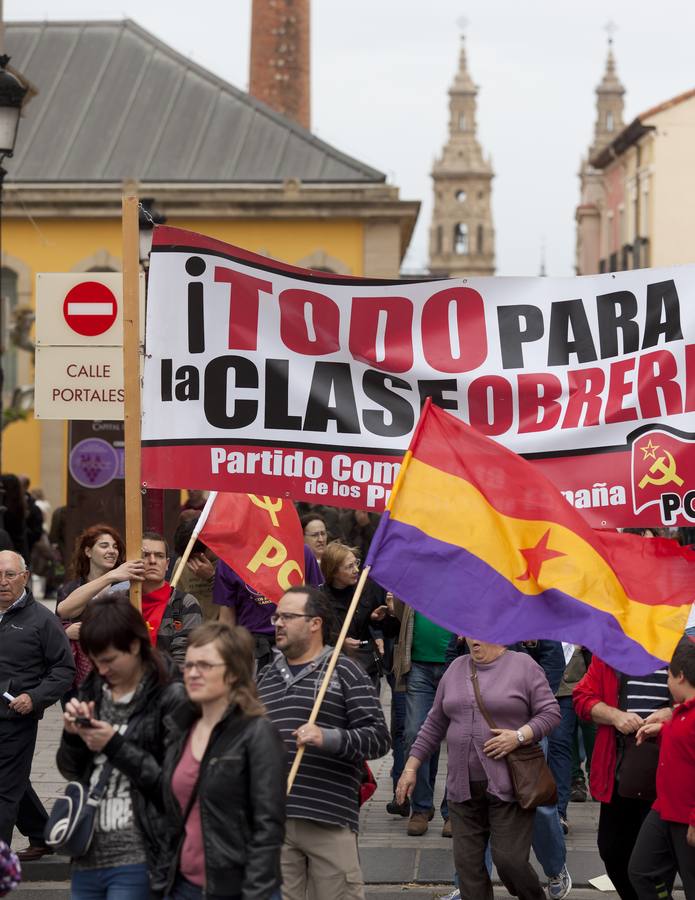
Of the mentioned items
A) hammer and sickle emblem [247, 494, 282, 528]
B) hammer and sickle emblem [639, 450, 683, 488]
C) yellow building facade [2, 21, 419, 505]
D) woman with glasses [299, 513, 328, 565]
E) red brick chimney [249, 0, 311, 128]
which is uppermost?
red brick chimney [249, 0, 311, 128]

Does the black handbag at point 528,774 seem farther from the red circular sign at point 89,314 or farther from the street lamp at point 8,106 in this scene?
the street lamp at point 8,106

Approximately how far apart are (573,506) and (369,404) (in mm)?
1037

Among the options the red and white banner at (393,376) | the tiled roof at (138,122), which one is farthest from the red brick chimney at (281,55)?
the red and white banner at (393,376)

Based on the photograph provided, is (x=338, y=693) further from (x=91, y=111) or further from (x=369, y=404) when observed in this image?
(x=91, y=111)

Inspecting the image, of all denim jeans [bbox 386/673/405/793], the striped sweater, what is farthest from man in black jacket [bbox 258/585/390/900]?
denim jeans [bbox 386/673/405/793]

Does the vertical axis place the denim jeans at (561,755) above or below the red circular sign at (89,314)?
below

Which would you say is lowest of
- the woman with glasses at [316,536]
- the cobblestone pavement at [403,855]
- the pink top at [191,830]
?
the cobblestone pavement at [403,855]

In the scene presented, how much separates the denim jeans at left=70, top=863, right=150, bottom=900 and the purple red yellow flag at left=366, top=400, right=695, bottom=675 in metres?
1.65

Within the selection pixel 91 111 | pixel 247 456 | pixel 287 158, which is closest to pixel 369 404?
pixel 247 456

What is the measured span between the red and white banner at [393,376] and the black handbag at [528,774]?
40.9 inches

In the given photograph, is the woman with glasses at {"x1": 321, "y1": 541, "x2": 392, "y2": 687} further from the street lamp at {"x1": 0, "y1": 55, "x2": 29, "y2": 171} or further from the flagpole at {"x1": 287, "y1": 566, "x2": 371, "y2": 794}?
the street lamp at {"x1": 0, "y1": 55, "x2": 29, "y2": 171}

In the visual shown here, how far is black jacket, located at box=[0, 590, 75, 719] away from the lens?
8.30 m

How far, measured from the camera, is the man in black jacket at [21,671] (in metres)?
8.25

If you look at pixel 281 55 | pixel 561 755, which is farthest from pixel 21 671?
pixel 281 55
